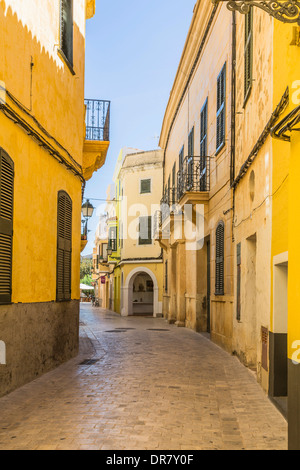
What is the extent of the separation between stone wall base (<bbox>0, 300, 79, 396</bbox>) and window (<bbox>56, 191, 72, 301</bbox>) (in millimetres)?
303

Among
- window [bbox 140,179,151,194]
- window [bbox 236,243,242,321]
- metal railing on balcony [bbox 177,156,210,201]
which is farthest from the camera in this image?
window [bbox 140,179,151,194]

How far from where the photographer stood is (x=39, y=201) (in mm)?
9750

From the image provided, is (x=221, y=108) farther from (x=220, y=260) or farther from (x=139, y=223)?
(x=139, y=223)

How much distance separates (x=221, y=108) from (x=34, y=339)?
Answer: 311 inches

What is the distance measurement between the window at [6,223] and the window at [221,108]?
6.89 metres

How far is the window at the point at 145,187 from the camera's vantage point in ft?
114

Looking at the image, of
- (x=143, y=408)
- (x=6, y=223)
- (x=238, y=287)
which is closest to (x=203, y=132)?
(x=238, y=287)

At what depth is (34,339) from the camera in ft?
30.6

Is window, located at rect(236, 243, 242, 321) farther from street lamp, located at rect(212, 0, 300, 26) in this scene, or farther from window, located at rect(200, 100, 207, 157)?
street lamp, located at rect(212, 0, 300, 26)

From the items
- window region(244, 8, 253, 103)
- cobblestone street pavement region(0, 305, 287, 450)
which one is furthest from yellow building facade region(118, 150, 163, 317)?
window region(244, 8, 253, 103)

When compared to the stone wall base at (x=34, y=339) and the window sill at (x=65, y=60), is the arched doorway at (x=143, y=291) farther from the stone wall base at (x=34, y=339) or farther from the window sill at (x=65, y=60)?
the window sill at (x=65, y=60)

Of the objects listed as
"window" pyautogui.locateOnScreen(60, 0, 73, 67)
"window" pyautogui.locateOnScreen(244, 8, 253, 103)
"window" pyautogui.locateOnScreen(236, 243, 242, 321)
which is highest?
"window" pyautogui.locateOnScreen(60, 0, 73, 67)

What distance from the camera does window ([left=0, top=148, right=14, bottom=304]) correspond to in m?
7.88
